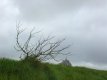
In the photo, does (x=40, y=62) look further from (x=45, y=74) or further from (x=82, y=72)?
(x=82, y=72)

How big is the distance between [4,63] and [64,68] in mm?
4886

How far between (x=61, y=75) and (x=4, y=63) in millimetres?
3492

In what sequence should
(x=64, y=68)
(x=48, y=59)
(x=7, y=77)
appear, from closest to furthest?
1. (x=7, y=77)
2. (x=48, y=59)
3. (x=64, y=68)

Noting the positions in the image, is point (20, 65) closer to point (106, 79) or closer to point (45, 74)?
point (45, 74)

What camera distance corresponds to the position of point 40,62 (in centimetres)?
1517

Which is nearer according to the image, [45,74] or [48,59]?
[45,74]

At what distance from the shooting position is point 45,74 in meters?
14.8

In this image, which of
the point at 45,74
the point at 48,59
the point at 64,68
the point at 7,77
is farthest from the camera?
the point at 64,68

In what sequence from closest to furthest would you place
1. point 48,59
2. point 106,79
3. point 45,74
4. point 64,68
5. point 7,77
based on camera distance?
point 7,77 → point 45,74 → point 48,59 → point 64,68 → point 106,79

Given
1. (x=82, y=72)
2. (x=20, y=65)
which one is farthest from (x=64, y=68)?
(x=20, y=65)

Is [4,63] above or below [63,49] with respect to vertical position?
below

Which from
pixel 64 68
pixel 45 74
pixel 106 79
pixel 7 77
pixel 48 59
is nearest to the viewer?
pixel 7 77

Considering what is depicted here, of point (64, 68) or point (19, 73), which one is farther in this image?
point (64, 68)

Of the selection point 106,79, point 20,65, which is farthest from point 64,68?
point 20,65
